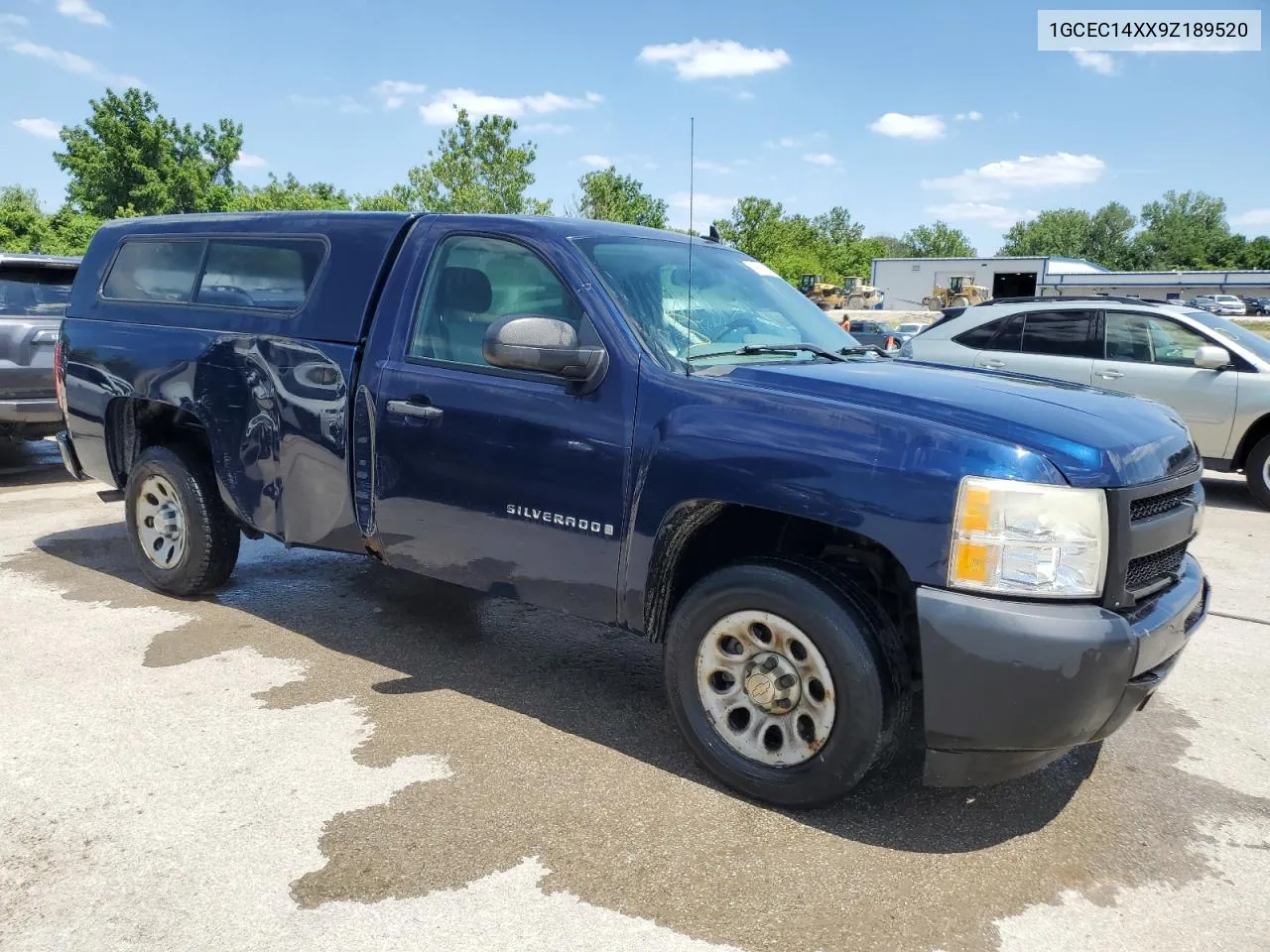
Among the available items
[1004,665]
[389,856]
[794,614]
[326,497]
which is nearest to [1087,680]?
[1004,665]

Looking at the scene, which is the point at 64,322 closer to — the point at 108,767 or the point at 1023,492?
the point at 108,767

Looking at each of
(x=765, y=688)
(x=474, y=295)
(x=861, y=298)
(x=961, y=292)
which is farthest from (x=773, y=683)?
(x=861, y=298)

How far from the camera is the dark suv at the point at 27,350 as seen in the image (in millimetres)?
8266

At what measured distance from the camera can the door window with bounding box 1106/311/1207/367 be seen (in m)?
8.76

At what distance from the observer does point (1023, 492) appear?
9.04 feet

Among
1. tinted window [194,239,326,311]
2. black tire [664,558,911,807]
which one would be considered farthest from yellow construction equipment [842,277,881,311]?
black tire [664,558,911,807]

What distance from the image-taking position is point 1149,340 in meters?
8.91

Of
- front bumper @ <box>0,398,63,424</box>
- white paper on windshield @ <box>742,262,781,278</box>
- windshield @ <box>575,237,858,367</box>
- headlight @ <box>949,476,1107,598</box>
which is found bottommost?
front bumper @ <box>0,398,63,424</box>

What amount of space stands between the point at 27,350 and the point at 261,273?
4.91 m

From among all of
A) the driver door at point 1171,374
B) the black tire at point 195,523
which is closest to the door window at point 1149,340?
the driver door at point 1171,374

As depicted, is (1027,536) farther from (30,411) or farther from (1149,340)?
(30,411)

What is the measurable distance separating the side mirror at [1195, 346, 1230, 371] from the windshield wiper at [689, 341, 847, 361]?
599 centimetres

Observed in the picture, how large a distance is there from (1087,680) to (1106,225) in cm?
13544

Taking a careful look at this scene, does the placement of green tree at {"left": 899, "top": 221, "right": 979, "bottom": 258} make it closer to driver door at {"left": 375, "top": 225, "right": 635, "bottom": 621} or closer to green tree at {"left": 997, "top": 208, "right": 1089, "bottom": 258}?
green tree at {"left": 997, "top": 208, "right": 1089, "bottom": 258}
